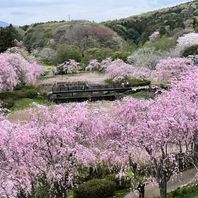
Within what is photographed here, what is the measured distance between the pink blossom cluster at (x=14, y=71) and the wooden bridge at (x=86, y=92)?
4.22 meters

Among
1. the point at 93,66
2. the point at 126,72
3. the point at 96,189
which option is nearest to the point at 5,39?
the point at 93,66

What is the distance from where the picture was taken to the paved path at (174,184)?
19.9m

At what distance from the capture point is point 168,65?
44.5 m

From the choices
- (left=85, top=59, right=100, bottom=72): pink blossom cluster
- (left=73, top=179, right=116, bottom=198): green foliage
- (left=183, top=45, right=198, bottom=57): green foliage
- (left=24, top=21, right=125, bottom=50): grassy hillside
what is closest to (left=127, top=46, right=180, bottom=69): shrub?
(left=183, top=45, right=198, bottom=57): green foliage

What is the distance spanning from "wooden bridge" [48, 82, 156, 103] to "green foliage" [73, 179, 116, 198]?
25427 mm

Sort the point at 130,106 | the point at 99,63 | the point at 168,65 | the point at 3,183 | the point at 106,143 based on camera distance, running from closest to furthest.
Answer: the point at 3,183
the point at 106,143
the point at 130,106
the point at 168,65
the point at 99,63

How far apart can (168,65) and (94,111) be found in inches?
1030

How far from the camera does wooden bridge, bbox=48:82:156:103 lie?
151ft

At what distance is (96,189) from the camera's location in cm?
1909

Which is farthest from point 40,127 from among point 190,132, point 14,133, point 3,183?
point 190,132

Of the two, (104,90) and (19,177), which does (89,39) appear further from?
(19,177)

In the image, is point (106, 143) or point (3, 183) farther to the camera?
point (106, 143)

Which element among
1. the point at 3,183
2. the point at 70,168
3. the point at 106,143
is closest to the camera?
the point at 3,183

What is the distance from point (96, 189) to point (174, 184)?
13.1ft
